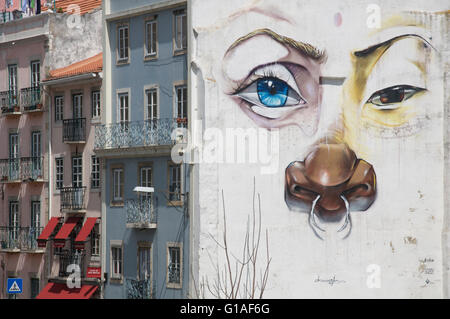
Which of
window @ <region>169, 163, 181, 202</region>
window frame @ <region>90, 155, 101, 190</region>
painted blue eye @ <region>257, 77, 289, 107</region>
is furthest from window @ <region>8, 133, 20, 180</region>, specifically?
painted blue eye @ <region>257, 77, 289, 107</region>

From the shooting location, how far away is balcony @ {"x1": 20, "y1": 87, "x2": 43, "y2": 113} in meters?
56.3

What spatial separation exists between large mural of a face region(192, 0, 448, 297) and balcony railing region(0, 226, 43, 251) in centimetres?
1259

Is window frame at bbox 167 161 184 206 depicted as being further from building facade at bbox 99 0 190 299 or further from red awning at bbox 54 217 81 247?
red awning at bbox 54 217 81 247

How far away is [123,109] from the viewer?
5144cm

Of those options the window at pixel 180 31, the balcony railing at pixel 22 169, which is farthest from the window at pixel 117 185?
the window at pixel 180 31

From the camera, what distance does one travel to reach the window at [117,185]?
169 ft

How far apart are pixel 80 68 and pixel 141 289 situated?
10681 mm

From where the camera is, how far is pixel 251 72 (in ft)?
152

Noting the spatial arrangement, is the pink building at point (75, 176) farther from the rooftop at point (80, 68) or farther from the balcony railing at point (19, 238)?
the balcony railing at point (19, 238)

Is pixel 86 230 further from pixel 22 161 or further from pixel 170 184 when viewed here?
pixel 22 161

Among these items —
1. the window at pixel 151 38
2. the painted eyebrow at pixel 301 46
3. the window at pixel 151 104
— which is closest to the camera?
the painted eyebrow at pixel 301 46

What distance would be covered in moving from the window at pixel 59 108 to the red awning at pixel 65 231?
452 cm

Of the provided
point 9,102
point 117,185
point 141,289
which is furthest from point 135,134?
point 9,102
